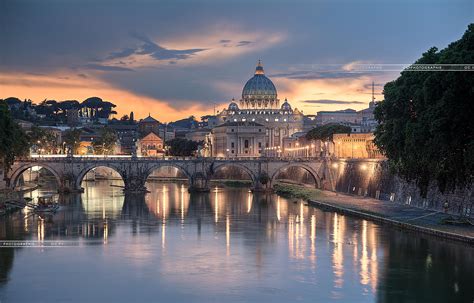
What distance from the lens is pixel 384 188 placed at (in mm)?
71000

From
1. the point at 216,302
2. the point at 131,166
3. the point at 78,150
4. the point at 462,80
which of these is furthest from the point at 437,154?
the point at 78,150

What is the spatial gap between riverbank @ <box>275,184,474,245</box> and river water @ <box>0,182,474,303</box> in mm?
786

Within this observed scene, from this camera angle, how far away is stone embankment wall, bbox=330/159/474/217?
5225cm

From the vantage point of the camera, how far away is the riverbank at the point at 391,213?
150 feet

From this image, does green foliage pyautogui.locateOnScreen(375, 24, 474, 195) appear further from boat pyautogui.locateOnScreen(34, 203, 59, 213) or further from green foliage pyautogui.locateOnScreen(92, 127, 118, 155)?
green foliage pyautogui.locateOnScreen(92, 127, 118, 155)

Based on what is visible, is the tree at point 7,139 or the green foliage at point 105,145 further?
the green foliage at point 105,145

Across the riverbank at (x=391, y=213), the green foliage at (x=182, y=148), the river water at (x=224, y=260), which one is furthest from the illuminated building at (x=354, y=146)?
the green foliage at (x=182, y=148)

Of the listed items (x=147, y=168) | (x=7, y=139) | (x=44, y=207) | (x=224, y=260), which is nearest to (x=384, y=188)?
(x=44, y=207)

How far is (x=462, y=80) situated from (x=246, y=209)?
2988 centimetres

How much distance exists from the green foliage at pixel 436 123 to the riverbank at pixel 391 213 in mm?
2239

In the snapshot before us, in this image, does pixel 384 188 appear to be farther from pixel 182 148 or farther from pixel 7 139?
pixel 182 148

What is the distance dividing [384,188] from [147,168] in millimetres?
30027

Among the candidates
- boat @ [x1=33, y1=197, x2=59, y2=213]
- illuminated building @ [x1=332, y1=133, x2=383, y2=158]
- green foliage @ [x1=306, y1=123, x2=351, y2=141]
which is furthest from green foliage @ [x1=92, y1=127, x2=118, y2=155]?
boat @ [x1=33, y1=197, x2=59, y2=213]

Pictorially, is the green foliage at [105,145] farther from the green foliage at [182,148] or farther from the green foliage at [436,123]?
the green foliage at [436,123]
